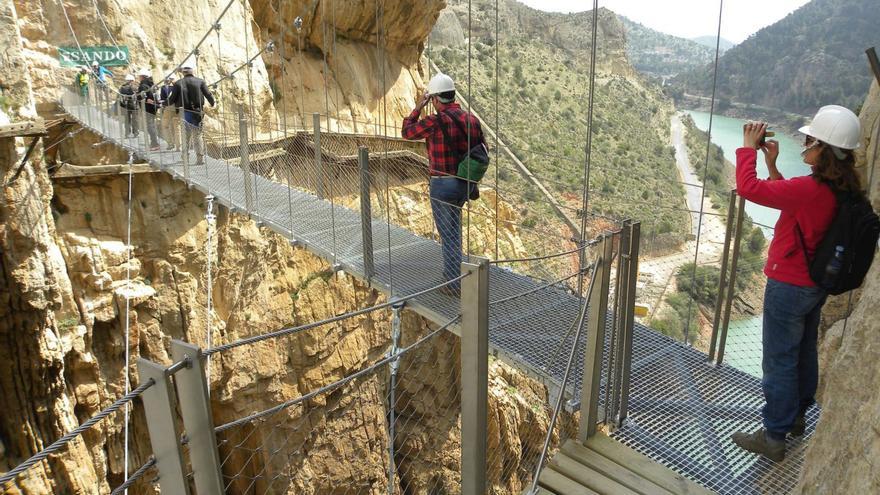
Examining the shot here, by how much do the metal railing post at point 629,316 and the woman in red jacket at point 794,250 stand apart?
317 mm

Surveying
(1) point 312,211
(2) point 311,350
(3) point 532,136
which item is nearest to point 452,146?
(1) point 312,211

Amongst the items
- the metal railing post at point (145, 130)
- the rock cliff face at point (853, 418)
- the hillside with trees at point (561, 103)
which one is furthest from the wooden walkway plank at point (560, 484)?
the hillside with trees at point (561, 103)

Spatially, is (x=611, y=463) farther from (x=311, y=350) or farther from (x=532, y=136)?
(x=532, y=136)

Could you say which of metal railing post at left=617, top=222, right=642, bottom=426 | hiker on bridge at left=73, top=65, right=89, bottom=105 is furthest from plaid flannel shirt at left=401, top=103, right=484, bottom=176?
hiker on bridge at left=73, top=65, right=89, bottom=105

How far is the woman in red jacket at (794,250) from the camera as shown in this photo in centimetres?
159

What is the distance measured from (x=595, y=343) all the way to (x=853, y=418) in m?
0.70

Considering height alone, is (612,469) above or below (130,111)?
below

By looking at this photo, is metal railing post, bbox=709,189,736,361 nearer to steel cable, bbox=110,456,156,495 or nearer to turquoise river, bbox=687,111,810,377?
turquoise river, bbox=687,111,810,377

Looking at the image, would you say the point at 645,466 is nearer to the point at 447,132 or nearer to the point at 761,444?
the point at 761,444

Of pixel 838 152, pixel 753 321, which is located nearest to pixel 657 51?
pixel 753 321

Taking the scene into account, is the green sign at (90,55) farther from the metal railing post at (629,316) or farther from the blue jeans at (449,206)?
the metal railing post at (629,316)

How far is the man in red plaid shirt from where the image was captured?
2656 mm

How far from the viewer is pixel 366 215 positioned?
3.06 m

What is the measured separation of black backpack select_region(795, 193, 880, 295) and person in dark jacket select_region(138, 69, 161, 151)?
5458 millimetres
